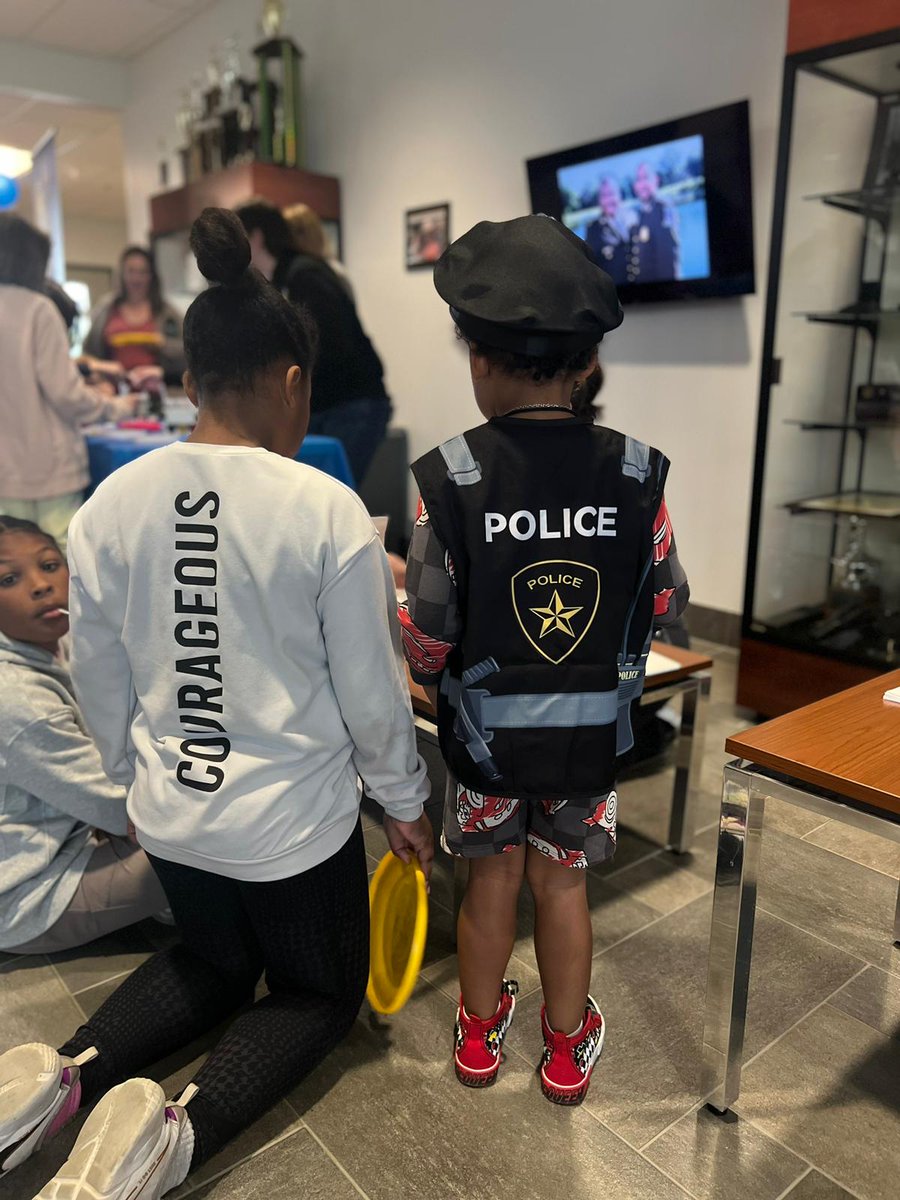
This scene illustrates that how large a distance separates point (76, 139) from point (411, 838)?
28.7ft

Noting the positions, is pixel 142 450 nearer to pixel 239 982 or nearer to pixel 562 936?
pixel 239 982

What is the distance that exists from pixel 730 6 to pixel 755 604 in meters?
2.14

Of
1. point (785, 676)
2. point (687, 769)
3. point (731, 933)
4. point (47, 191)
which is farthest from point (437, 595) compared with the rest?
point (47, 191)

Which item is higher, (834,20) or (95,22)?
(95,22)

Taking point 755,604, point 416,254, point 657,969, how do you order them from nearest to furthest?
point 657,969 < point 755,604 < point 416,254

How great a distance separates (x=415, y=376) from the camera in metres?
5.07

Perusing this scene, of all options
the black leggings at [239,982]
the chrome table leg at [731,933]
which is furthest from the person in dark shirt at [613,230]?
the black leggings at [239,982]

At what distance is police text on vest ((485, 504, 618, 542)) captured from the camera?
3.83 feet

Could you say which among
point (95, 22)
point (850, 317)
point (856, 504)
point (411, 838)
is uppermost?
point (95, 22)

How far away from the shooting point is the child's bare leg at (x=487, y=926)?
1374 millimetres

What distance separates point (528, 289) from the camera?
1.11 m

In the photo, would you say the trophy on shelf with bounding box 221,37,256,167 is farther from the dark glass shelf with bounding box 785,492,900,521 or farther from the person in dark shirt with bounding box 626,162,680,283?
the dark glass shelf with bounding box 785,492,900,521

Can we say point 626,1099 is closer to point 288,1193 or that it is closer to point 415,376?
point 288,1193

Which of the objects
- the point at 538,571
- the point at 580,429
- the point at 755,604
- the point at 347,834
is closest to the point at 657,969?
the point at 347,834
